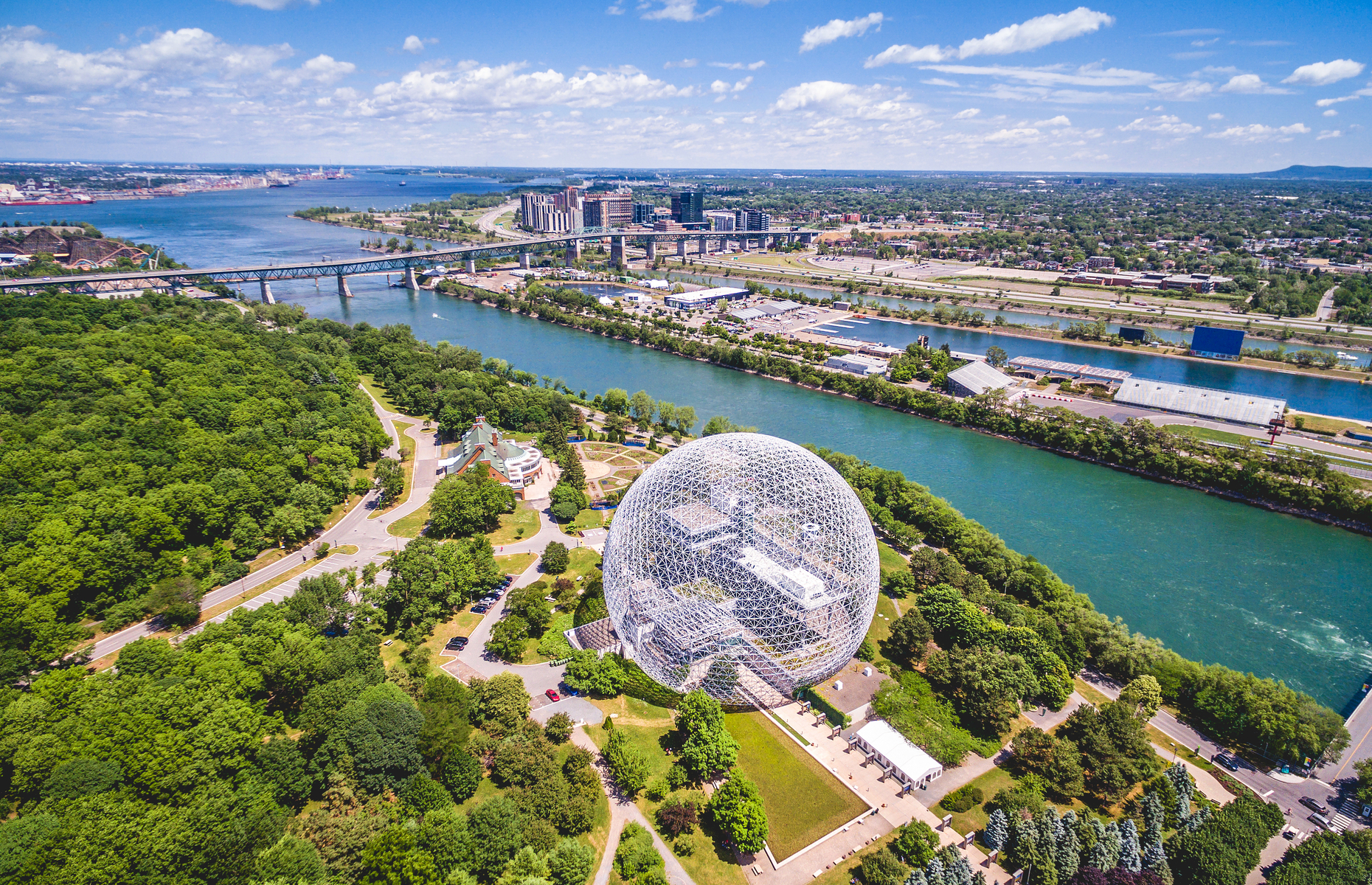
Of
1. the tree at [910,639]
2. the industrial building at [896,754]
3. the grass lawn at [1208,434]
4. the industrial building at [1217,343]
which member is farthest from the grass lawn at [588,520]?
the industrial building at [1217,343]

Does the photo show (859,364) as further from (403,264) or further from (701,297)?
(403,264)

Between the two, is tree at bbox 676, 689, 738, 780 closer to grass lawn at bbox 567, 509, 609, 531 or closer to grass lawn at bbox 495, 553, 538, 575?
grass lawn at bbox 495, 553, 538, 575

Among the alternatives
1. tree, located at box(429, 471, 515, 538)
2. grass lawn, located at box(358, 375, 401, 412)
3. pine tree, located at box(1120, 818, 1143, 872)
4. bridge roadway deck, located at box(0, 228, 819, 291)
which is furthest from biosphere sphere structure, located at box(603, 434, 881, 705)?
bridge roadway deck, located at box(0, 228, 819, 291)

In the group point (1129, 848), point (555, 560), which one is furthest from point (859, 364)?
point (1129, 848)

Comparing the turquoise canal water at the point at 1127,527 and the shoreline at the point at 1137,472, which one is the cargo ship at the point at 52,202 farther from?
the shoreline at the point at 1137,472

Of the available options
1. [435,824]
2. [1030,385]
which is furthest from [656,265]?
[435,824]

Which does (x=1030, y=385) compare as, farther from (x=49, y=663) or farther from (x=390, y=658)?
(x=49, y=663)
